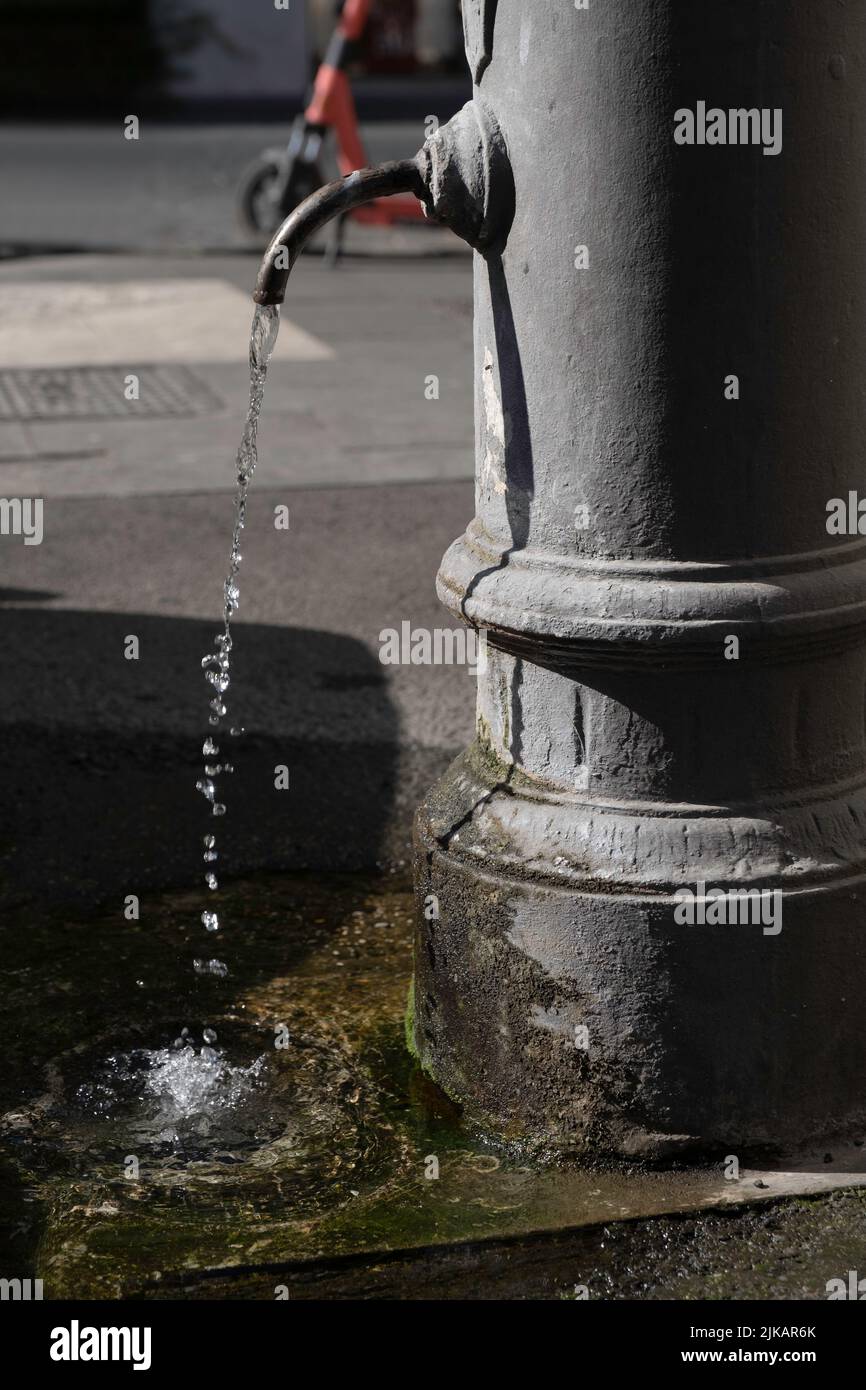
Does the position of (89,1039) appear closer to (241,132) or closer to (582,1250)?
(582,1250)

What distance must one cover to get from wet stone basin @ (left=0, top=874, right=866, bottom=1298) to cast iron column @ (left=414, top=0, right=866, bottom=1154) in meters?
0.16

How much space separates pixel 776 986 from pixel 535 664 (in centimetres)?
66

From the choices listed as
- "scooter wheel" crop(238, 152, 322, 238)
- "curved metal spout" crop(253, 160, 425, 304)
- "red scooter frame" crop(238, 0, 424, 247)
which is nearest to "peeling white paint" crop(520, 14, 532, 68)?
"curved metal spout" crop(253, 160, 425, 304)

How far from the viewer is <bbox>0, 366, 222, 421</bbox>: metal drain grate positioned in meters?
9.02

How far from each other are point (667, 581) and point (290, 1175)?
1.16m

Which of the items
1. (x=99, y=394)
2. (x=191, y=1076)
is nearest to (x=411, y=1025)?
(x=191, y=1076)

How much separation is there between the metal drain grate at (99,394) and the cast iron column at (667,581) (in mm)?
6195

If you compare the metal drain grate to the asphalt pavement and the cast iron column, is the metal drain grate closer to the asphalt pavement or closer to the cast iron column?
the asphalt pavement

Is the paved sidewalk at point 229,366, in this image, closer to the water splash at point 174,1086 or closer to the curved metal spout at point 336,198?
the water splash at point 174,1086

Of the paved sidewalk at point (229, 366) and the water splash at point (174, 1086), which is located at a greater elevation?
the paved sidewalk at point (229, 366)

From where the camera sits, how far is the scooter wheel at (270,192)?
1348cm

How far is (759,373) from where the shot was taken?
285 centimetres

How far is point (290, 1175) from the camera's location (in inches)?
119

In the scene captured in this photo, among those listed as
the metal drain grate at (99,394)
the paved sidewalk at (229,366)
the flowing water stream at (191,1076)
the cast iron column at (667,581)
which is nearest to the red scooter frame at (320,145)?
the paved sidewalk at (229,366)
